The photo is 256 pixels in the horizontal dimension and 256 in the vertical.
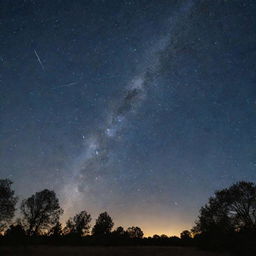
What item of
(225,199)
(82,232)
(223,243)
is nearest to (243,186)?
(225,199)

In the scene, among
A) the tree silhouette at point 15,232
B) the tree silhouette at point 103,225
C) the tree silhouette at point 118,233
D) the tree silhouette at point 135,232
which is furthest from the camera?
the tree silhouette at point 135,232

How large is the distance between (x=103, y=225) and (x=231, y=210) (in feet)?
170

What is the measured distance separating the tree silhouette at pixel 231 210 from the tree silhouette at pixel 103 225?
145ft

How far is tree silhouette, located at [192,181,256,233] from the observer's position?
3653 cm

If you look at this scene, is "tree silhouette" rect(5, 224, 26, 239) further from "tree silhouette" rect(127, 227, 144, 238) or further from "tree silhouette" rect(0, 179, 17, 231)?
"tree silhouette" rect(127, 227, 144, 238)

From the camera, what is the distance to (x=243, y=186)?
38875mm

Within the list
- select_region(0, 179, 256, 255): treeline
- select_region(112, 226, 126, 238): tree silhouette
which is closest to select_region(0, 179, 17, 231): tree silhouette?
select_region(0, 179, 256, 255): treeline

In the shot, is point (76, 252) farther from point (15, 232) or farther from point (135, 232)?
point (135, 232)

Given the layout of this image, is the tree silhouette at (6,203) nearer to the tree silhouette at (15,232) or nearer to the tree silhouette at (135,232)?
the tree silhouette at (15,232)

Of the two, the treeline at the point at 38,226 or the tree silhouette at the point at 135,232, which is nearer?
the treeline at the point at 38,226

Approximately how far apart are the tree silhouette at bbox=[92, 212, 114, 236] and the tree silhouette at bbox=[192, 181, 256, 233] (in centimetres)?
4409

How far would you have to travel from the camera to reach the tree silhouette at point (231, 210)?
120 feet

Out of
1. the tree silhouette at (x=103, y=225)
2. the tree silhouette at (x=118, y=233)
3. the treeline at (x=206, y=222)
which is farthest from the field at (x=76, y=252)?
the tree silhouette at (x=103, y=225)

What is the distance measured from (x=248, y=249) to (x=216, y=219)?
12.3 meters
